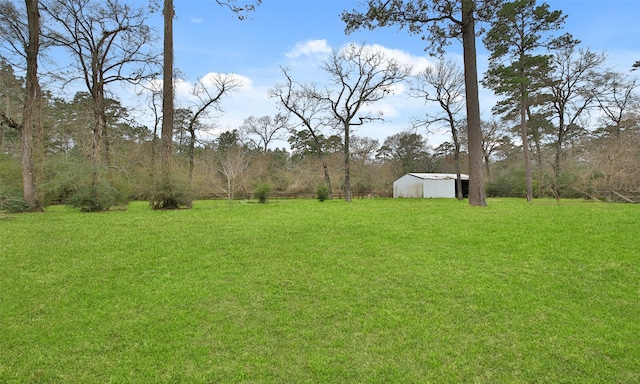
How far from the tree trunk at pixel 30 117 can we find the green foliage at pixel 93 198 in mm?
1077

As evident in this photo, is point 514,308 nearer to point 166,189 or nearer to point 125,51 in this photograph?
point 166,189

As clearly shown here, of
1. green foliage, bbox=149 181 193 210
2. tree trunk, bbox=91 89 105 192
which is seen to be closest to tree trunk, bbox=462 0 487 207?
green foliage, bbox=149 181 193 210

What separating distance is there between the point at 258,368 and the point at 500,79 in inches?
941

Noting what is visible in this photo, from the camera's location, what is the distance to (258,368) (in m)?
2.39

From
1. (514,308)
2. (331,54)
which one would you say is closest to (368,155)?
(331,54)

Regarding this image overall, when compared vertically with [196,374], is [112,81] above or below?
above

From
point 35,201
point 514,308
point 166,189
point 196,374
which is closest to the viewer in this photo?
point 196,374

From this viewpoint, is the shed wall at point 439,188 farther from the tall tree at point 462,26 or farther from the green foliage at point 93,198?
the green foliage at point 93,198

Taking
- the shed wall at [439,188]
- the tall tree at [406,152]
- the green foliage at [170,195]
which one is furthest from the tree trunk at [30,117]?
the tall tree at [406,152]

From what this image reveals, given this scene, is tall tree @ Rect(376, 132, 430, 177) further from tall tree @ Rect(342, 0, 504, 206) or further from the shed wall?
tall tree @ Rect(342, 0, 504, 206)

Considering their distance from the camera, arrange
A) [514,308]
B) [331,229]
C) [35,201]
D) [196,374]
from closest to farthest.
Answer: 1. [196,374]
2. [514,308]
3. [331,229]
4. [35,201]

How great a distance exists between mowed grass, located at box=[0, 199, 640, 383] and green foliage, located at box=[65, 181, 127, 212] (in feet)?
18.4

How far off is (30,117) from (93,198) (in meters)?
3.55

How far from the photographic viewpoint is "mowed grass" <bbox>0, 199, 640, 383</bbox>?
239 centimetres
